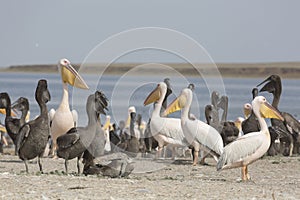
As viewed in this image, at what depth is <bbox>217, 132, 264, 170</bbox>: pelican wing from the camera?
12.1 metres

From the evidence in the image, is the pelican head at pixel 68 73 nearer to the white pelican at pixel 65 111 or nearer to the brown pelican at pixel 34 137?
the white pelican at pixel 65 111

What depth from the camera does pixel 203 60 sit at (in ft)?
55.0

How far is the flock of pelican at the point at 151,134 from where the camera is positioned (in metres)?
12.2

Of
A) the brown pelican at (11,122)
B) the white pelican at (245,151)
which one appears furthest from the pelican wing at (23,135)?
the brown pelican at (11,122)

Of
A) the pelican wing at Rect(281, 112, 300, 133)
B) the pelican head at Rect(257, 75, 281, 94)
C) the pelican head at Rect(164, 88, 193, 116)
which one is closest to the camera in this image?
the pelican head at Rect(164, 88, 193, 116)

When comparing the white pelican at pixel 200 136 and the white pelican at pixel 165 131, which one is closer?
the white pelican at pixel 200 136

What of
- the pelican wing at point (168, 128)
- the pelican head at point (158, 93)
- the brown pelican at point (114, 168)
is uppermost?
the pelican head at point (158, 93)

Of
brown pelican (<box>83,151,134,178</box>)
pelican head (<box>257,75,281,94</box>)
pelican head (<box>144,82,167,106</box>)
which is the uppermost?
pelican head (<box>257,75,281,94</box>)

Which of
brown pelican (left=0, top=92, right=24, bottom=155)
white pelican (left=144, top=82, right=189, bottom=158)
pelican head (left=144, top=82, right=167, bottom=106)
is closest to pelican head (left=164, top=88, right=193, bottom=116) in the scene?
pelican head (left=144, top=82, right=167, bottom=106)

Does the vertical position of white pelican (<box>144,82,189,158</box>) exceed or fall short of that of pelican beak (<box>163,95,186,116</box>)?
it falls short

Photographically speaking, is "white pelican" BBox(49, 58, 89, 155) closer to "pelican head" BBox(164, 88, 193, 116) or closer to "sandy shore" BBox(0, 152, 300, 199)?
"pelican head" BBox(164, 88, 193, 116)

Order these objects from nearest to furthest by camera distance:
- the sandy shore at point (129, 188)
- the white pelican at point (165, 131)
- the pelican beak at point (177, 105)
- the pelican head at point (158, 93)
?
the sandy shore at point (129, 188), the white pelican at point (165, 131), the pelican beak at point (177, 105), the pelican head at point (158, 93)

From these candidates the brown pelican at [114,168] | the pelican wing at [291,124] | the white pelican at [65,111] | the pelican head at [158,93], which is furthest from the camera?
the pelican wing at [291,124]

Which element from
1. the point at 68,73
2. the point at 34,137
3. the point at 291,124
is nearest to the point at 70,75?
the point at 68,73
